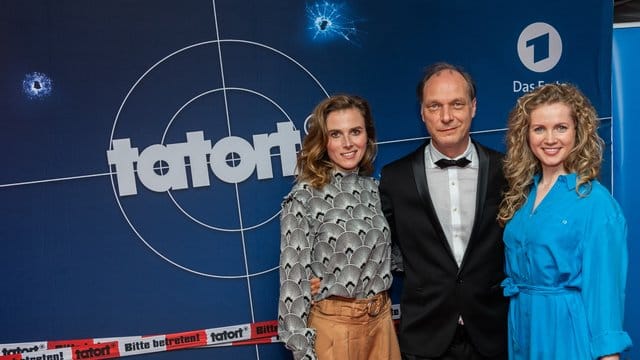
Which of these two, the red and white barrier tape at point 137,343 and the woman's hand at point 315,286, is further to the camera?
the red and white barrier tape at point 137,343

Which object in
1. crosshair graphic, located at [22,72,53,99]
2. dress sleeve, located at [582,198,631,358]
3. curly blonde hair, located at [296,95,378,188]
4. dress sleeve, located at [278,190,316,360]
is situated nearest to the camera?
dress sleeve, located at [582,198,631,358]

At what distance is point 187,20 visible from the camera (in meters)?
2.85

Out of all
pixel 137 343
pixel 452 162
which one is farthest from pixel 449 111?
pixel 137 343

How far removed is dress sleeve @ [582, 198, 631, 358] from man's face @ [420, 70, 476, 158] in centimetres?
58

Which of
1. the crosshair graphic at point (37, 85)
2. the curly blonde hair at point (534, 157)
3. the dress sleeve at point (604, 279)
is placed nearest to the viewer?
the dress sleeve at point (604, 279)

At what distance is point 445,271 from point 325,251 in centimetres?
46

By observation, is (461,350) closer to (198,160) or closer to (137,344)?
(198,160)

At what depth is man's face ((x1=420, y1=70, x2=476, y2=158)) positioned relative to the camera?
218cm

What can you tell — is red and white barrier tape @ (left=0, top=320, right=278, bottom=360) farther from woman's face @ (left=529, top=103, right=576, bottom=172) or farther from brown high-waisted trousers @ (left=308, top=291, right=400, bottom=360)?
woman's face @ (left=529, top=103, right=576, bottom=172)

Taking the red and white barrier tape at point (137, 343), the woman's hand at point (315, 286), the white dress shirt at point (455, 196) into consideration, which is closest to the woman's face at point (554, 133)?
the white dress shirt at point (455, 196)

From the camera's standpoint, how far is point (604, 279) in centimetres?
176

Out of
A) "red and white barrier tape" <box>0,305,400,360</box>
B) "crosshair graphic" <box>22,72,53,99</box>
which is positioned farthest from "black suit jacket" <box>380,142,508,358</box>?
"crosshair graphic" <box>22,72,53,99</box>

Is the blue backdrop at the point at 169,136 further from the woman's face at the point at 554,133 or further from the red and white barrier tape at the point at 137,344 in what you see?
the woman's face at the point at 554,133

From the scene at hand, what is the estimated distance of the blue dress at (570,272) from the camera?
177cm
